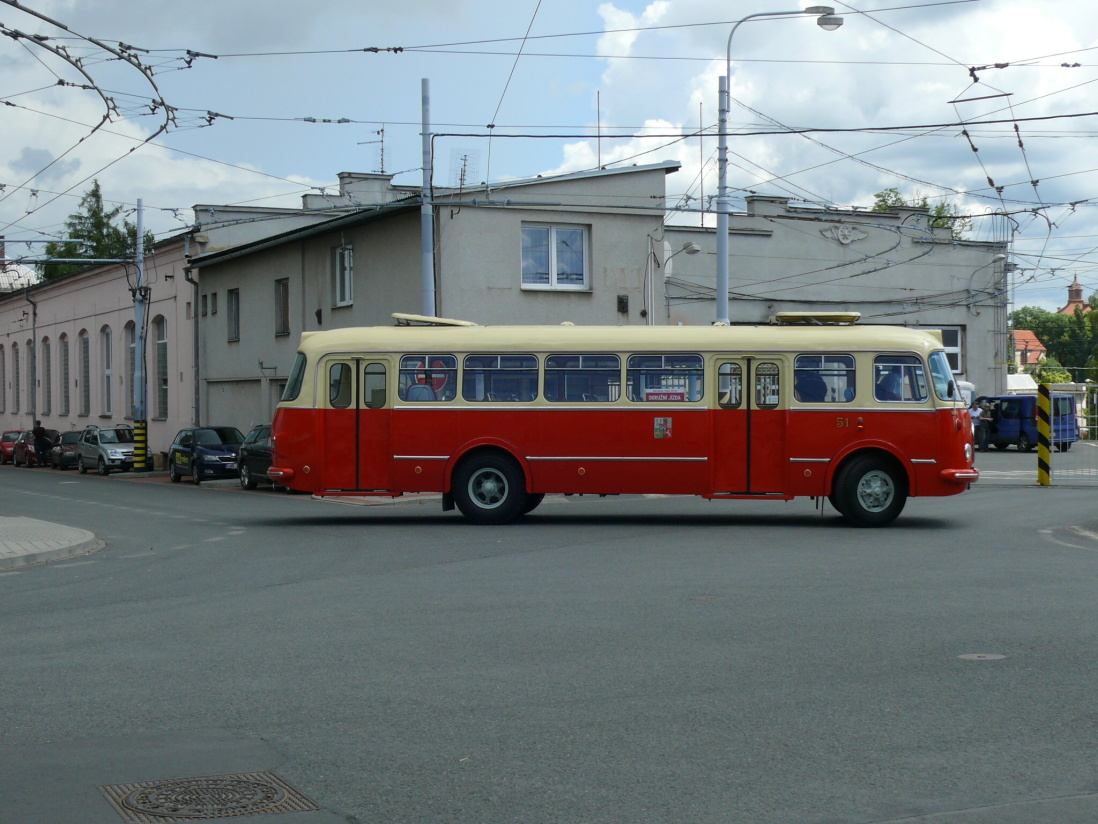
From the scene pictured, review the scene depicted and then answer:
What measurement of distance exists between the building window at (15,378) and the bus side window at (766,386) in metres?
58.2

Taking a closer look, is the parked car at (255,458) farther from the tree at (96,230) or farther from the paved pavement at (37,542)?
the tree at (96,230)

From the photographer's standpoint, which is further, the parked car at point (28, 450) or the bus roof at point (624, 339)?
the parked car at point (28, 450)

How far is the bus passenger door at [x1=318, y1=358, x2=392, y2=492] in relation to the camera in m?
18.5

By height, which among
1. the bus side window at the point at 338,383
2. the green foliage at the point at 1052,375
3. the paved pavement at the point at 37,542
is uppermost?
the green foliage at the point at 1052,375

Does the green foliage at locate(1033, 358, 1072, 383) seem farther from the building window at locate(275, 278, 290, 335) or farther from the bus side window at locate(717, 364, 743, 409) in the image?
the bus side window at locate(717, 364, 743, 409)

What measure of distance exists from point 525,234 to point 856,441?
580 inches

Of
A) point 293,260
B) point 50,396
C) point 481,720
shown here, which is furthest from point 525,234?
point 50,396

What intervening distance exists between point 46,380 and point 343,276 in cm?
3436

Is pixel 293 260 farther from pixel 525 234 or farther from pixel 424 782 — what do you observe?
pixel 424 782

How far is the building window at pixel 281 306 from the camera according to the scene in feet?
122

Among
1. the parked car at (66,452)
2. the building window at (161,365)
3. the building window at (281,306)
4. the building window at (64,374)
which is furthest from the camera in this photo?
the building window at (64,374)

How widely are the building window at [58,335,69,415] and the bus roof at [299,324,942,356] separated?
1752 inches

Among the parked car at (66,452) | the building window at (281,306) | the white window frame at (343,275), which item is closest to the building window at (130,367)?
the parked car at (66,452)

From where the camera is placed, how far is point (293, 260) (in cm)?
3619
